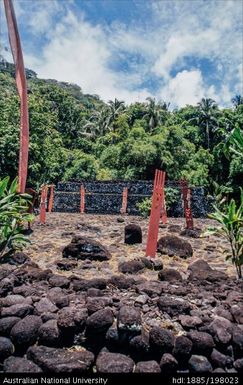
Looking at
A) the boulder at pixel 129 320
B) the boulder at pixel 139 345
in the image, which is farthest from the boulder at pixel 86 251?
the boulder at pixel 139 345

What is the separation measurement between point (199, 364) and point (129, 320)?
860mm

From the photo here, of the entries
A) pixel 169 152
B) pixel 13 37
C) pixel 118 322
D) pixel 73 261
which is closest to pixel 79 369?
pixel 118 322

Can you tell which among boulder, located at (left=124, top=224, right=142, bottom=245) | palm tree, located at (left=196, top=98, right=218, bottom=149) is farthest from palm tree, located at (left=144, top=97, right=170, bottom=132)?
boulder, located at (left=124, top=224, right=142, bottom=245)

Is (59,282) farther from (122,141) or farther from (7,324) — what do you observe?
(122,141)

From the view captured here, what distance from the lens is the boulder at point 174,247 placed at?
324 inches

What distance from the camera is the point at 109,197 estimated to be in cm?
1747

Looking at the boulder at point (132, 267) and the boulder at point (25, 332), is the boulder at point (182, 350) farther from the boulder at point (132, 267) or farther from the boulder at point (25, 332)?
the boulder at point (132, 267)

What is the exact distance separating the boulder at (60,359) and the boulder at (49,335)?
0.10 m

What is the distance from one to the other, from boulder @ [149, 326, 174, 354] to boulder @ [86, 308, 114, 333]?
0.51 m

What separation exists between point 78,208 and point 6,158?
14.4ft

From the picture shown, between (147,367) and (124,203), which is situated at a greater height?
(124,203)

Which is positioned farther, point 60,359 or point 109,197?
point 109,197

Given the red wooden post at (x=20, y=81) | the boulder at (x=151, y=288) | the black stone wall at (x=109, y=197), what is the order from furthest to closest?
1. the black stone wall at (x=109, y=197)
2. the red wooden post at (x=20, y=81)
3. the boulder at (x=151, y=288)

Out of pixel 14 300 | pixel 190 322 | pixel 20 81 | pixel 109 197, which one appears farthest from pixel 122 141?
pixel 190 322
